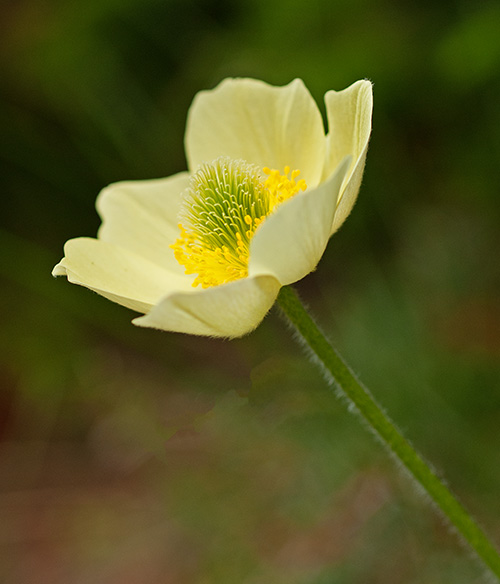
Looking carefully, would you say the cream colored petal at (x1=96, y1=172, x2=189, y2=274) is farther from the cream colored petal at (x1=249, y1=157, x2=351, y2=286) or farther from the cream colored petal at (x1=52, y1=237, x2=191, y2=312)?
the cream colored petal at (x1=249, y1=157, x2=351, y2=286)

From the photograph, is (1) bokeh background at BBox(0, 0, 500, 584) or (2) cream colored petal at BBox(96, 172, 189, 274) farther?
(1) bokeh background at BBox(0, 0, 500, 584)

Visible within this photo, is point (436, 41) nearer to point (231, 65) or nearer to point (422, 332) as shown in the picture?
point (231, 65)

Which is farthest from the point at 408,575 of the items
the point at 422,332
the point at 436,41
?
the point at 436,41

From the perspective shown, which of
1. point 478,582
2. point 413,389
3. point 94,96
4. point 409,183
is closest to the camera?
point 478,582

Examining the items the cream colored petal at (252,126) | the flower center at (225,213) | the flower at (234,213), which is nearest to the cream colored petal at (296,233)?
the flower at (234,213)

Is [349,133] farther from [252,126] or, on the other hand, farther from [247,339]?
[247,339]

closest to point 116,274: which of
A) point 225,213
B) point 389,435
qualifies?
point 225,213

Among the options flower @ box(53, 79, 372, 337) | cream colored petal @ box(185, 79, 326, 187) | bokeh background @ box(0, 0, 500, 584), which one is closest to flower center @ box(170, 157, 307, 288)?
flower @ box(53, 79, 372, 337)
